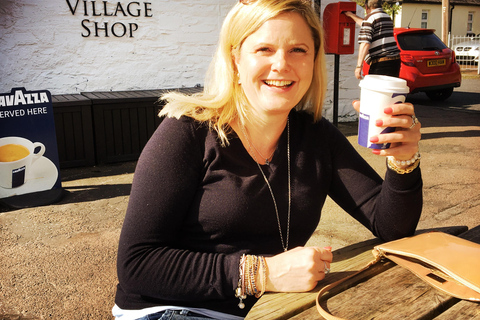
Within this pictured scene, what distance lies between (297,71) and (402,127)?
490mm

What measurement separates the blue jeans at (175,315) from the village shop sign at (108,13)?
5.39m

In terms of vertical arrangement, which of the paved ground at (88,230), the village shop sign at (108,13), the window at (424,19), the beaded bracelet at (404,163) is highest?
the window at (424,19)

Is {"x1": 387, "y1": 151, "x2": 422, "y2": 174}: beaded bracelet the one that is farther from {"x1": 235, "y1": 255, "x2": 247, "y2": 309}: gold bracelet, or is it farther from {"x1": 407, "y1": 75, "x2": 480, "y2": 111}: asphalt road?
{"x1": 407, "y1": 75, "x2": 480, "y2": 111}: asphalt road

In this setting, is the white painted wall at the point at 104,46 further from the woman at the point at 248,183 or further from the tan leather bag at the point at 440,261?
the tan leather bag at the point at 440,261

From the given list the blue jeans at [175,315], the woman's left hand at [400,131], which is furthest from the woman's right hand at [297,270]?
the woman's left hand at [400,131]

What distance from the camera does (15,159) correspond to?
4.41 meters

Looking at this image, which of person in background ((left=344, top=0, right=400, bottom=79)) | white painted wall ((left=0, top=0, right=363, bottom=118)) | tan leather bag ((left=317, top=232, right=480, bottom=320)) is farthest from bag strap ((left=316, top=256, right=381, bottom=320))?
white painted wall ((left=0, top=0, right=363, bottom=118))

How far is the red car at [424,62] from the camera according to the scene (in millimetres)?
10453

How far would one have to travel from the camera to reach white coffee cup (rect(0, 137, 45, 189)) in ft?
14.3

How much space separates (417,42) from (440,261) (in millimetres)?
10450

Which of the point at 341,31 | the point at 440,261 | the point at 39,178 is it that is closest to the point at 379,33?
the point at 341,31

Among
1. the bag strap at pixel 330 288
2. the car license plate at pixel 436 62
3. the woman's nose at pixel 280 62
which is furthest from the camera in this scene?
the car license plate at pixel 436 62

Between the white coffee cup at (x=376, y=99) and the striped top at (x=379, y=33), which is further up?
the striped top at (x=379, y=33)

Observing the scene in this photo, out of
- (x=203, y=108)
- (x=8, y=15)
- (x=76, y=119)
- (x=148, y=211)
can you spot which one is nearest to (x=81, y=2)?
(x=8, y=15)
